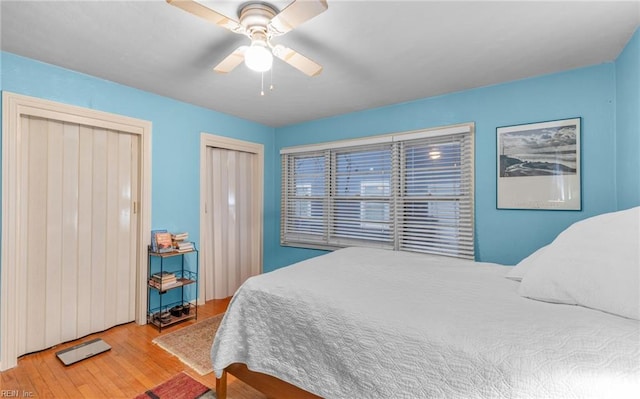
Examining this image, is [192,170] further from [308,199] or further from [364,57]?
[364,57]

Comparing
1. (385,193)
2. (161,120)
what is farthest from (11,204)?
(385,193)

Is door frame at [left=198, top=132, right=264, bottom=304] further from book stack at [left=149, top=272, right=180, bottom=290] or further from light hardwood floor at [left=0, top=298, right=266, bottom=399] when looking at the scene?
light hardwood floor at [left=0, top=298, right=266, bottom=399]

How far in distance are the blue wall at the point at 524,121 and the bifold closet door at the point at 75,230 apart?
2.93m

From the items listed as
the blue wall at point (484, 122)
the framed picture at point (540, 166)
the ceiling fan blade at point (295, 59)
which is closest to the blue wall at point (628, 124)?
the blue wall at point (484, 122)

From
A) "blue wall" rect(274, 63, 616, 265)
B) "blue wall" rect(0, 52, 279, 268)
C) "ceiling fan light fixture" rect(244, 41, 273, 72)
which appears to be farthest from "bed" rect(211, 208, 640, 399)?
"blue wall" rect(0, 52, 279, 268)

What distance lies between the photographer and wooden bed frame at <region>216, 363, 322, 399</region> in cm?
148

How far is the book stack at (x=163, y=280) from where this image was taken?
112 inches

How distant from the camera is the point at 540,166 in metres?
2.50

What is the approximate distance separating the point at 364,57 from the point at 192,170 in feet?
7.49

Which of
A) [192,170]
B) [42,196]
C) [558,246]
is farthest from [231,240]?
[558,246]

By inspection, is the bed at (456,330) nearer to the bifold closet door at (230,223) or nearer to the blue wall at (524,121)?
the blue wall at (524,121)

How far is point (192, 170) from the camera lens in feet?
11.0

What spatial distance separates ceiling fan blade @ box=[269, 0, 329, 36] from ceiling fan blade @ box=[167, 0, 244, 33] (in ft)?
0.68

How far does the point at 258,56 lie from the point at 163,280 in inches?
93.5
